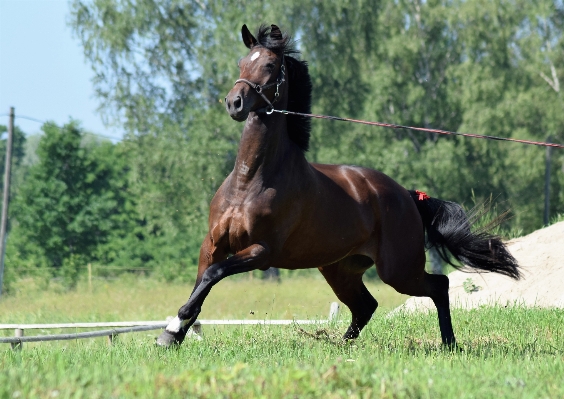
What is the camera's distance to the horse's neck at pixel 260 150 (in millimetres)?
6664

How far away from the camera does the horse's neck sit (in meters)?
6.66

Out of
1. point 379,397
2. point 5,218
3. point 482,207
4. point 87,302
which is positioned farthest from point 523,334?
point 5,218

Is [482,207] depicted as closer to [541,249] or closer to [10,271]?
[541,249]

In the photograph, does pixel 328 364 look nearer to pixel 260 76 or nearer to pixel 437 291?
pixel 260 76

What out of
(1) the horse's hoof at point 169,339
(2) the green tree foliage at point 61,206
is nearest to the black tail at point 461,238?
(1) the horse's hoof at point 169,339

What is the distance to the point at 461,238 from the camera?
8492mm

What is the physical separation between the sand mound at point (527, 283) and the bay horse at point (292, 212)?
157 inches

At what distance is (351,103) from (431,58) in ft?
12.7

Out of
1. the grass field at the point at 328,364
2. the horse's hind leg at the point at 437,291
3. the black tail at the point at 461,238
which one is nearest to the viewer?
the grass field at the point at 328,364

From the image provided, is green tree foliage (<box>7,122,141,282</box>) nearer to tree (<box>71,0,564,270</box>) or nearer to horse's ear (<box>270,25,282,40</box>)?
tree (<box>71,0,564,270</box>)

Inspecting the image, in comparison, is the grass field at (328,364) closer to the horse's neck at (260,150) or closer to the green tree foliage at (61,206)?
the horse's neck at (260,150)

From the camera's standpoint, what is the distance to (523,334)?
8203mm

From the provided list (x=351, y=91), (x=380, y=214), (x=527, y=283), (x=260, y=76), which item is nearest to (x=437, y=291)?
(x=380, y=214)

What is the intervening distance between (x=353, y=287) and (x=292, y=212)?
1760mm
